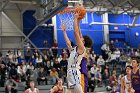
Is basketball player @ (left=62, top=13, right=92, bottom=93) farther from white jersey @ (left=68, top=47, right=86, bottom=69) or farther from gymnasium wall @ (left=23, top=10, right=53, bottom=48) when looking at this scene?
gymnasium wall @ (left=23, top=10, right=53, bottom=48)

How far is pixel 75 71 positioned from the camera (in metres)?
5.74

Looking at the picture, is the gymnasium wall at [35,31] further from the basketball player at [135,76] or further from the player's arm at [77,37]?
the player's arm at [77,37]

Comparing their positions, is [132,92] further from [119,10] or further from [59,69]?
[119,10]

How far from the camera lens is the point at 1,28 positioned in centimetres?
2320

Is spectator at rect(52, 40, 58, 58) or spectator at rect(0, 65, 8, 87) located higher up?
spectator at rect(52, 40, 58, 58)

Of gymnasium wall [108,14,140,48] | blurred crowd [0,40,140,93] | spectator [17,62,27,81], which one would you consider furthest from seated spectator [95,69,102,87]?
gymnasium wall [108,14,140,48]

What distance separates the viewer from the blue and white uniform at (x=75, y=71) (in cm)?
570

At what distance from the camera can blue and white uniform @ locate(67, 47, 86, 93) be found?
5.70m

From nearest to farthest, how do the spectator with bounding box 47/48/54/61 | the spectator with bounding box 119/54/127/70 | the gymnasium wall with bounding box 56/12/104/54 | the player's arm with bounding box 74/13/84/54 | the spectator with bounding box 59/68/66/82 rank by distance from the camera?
the player's arm with bounding box 74/13/84/54
the spectator with bounding box 59/68/66/82
the spectator with bounding box 47/48/54/61
the spectator with bounding box 119/54/127/70
the gymnasium wall with bounding box 56/12/104/54

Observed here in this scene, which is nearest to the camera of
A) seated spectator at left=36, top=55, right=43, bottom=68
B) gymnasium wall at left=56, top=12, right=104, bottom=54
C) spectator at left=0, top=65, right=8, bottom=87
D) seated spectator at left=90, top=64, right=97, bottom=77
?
spectator at left=0, top=65, right=8, bottom=87

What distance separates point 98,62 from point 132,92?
41.0 feet

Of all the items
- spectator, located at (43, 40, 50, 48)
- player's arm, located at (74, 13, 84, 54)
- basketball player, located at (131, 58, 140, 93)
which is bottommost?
spectator, located at (43, 40, 50, 48)

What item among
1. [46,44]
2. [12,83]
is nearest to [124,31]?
[46,44]

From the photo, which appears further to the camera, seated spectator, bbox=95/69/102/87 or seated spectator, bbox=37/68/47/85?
seated spectator, bbox=95/69/102/87
